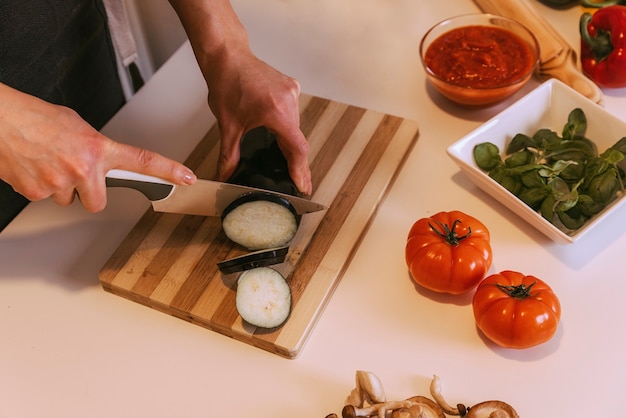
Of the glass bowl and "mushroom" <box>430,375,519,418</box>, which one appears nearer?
"mushroom" <box>430,375,519,418</box>

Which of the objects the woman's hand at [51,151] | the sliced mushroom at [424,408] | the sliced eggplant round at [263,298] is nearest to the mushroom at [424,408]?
the sliced mushroom at [424,408]

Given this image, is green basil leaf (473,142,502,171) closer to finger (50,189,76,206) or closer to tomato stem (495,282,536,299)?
tomato stem (495,282,536,299)

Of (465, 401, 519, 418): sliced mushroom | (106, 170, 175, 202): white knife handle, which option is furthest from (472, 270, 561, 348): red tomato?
(106, 170, 175, 202): white knife handle

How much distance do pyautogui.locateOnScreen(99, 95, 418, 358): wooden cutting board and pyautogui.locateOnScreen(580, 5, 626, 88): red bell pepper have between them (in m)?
0.49

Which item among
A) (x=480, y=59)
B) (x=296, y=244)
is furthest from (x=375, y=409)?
(x=480, y=59)

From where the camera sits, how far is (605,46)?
5.46 ft

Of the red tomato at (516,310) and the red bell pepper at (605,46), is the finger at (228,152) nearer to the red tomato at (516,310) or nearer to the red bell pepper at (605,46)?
the red tomato at (516,310)

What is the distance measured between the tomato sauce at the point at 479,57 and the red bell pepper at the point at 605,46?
0.59 ft

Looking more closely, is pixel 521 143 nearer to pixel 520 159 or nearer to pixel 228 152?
pixel 520 159

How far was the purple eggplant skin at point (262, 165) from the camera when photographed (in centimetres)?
142

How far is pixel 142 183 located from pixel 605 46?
3.74 feet

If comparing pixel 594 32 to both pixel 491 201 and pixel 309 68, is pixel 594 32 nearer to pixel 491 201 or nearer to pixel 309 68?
pixel 491 201

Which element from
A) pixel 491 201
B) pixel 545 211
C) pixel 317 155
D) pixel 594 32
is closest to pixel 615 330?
pixel 545 211

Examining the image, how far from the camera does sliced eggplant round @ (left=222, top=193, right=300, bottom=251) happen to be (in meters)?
1.36
